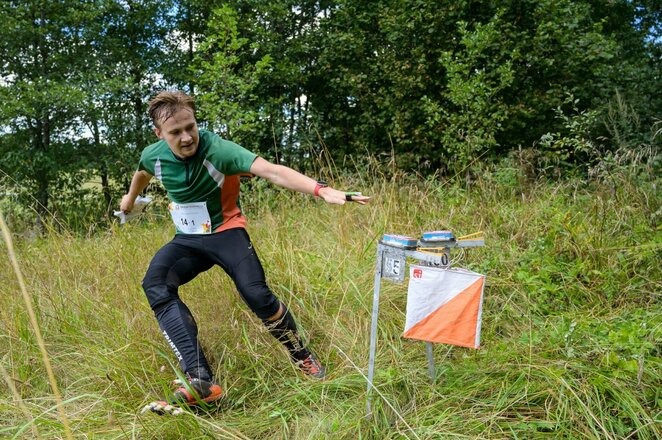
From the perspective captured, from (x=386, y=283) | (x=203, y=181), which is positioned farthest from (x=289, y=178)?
(x=386, y=283)

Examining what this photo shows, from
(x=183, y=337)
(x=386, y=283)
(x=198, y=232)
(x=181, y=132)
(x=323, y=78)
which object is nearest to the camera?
(x=183, y=337)

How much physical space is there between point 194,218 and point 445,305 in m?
1.57

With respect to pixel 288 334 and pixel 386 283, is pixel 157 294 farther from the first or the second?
pixel 386 283

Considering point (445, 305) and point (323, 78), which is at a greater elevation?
point (323, 78)

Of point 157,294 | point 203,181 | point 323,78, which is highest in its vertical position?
point 323,78

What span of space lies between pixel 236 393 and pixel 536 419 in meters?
1.57

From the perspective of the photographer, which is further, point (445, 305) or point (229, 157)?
point (229, 157)

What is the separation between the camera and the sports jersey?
10.1 feet

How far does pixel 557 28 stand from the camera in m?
9.01

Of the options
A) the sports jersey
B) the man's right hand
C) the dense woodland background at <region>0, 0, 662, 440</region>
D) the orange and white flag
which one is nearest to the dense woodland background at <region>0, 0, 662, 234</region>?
the dense woodland background at <region>0, 0, 662, 440</region>

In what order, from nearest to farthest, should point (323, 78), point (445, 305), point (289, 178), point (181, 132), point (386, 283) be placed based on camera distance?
1. point (445, 305)
2. point (289, 178)
3. point (181, 132)
4. point (386, 283)
5. point (323, 78)

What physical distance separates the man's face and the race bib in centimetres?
30

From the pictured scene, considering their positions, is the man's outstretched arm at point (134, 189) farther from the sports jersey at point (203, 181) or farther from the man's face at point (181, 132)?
the man's face at point (181, 132)

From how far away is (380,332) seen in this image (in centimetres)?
334
